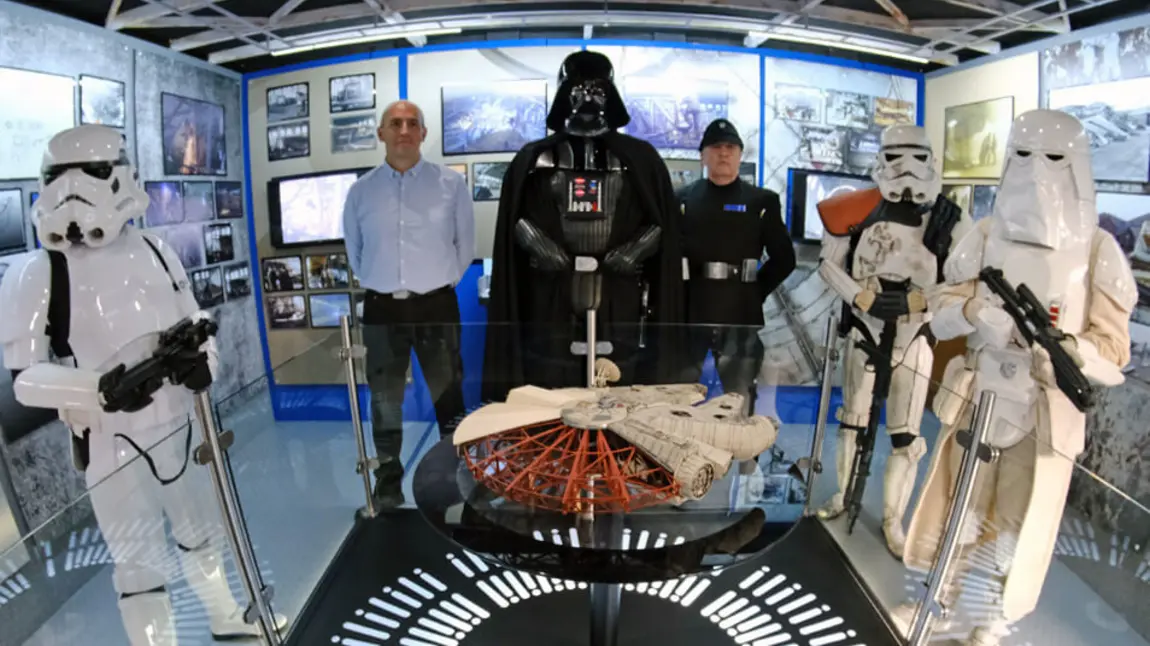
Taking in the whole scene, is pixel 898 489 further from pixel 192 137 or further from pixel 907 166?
pixel 192 137

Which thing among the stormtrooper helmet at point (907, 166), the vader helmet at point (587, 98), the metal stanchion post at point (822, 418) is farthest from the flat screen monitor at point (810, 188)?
the metal stanchion post at point (822, 418)

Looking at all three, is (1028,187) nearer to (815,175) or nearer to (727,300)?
(727,300)

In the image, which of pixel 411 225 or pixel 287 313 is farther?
pixel 287 313

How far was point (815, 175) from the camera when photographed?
397 centimetres

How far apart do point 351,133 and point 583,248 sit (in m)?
1.58

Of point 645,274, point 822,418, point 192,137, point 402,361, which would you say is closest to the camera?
point 822,418

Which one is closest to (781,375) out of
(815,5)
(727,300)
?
(727,300)

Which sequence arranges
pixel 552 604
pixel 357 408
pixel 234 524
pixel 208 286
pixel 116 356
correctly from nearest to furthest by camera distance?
pixel 234 524 → pixel 116 356 → pixel 552 604 → pixel 357 408 → pixel 208 286

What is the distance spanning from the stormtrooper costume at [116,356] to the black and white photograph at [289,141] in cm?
170

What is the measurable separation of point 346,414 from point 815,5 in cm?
275

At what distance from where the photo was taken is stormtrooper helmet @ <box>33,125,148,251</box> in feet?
5.96

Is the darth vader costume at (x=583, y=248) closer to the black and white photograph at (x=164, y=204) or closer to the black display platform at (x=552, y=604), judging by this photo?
the black display platform at (x=552, y=604)

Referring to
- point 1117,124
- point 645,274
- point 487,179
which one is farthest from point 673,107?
point 1117,124

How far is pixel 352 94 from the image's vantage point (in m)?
3.58
